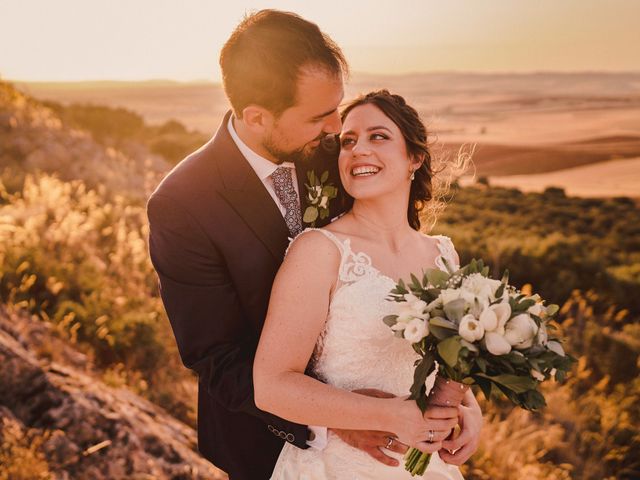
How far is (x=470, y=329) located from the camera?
2098mm

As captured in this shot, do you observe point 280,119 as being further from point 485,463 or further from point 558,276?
point 558,276

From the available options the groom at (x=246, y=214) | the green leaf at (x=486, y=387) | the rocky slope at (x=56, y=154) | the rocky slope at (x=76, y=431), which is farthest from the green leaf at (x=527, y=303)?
the rocky slope at (x=56, y=154)

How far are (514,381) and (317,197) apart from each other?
1354 mm

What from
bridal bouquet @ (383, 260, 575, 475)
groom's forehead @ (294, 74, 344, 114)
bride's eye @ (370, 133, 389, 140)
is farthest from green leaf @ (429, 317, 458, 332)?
groom's forehead @ (294, 74, 344, 114)

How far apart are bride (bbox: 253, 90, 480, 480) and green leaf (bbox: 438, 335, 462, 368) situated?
0.35 metres

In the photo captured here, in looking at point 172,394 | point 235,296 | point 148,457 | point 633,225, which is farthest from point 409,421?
point 633,225

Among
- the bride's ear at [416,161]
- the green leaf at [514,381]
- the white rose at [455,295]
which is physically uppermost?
the bride's ear at [416,161]

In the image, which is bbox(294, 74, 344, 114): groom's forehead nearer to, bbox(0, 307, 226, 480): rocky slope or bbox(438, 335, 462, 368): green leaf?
bbox(438, 335, 462, 368): green leaf

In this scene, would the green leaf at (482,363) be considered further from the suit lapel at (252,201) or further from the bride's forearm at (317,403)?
the suit lapel at (252,201)

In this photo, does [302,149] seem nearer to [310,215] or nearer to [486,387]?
[310,215]

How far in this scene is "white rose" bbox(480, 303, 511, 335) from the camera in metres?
2.09

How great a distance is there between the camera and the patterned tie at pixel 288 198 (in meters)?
3.04

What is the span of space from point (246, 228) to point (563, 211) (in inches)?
673

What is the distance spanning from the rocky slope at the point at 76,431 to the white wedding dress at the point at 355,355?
1426mm
